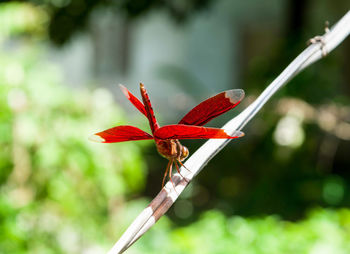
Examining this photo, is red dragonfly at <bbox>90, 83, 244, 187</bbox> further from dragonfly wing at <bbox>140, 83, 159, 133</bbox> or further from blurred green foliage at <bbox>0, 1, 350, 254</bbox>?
blurred green foliage at <bbox>0, 1, 350, 254</bbox>

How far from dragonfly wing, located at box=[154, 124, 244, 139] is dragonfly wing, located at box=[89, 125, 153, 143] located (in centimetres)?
2

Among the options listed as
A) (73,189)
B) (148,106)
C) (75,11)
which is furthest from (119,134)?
(75,11)

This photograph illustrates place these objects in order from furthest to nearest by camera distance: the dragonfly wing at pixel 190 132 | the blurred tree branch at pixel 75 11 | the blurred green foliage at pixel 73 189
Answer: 1. the blurred tree branch at pixel 75 11
2. the blurred green foliage at pixel 73 189
3. the dragonfly wing at pixel 190 132

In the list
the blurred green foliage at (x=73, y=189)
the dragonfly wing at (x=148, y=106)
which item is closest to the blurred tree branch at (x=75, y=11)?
the blurred green foliage at (x=73, y=189)

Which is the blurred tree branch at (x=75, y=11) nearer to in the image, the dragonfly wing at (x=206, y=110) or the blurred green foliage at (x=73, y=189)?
the blurred green foliage at (x=73, y=189)

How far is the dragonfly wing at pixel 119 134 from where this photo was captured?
0.40 meters

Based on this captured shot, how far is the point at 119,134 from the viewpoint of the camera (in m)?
0.41

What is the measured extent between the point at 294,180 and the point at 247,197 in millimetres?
411

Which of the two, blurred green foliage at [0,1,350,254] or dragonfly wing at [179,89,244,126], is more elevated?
dragonfly wing at [179,89,244,126]

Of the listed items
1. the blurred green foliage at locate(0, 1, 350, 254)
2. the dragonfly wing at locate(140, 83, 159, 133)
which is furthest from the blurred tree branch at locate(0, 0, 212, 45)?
the dragonfly wing at locate(140, 83, 159, 133)

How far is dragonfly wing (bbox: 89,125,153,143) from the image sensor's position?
40cm

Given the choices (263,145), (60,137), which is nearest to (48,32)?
(263,145)

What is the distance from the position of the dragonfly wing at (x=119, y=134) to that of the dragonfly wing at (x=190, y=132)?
0.02 m

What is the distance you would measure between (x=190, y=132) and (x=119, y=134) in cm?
7
